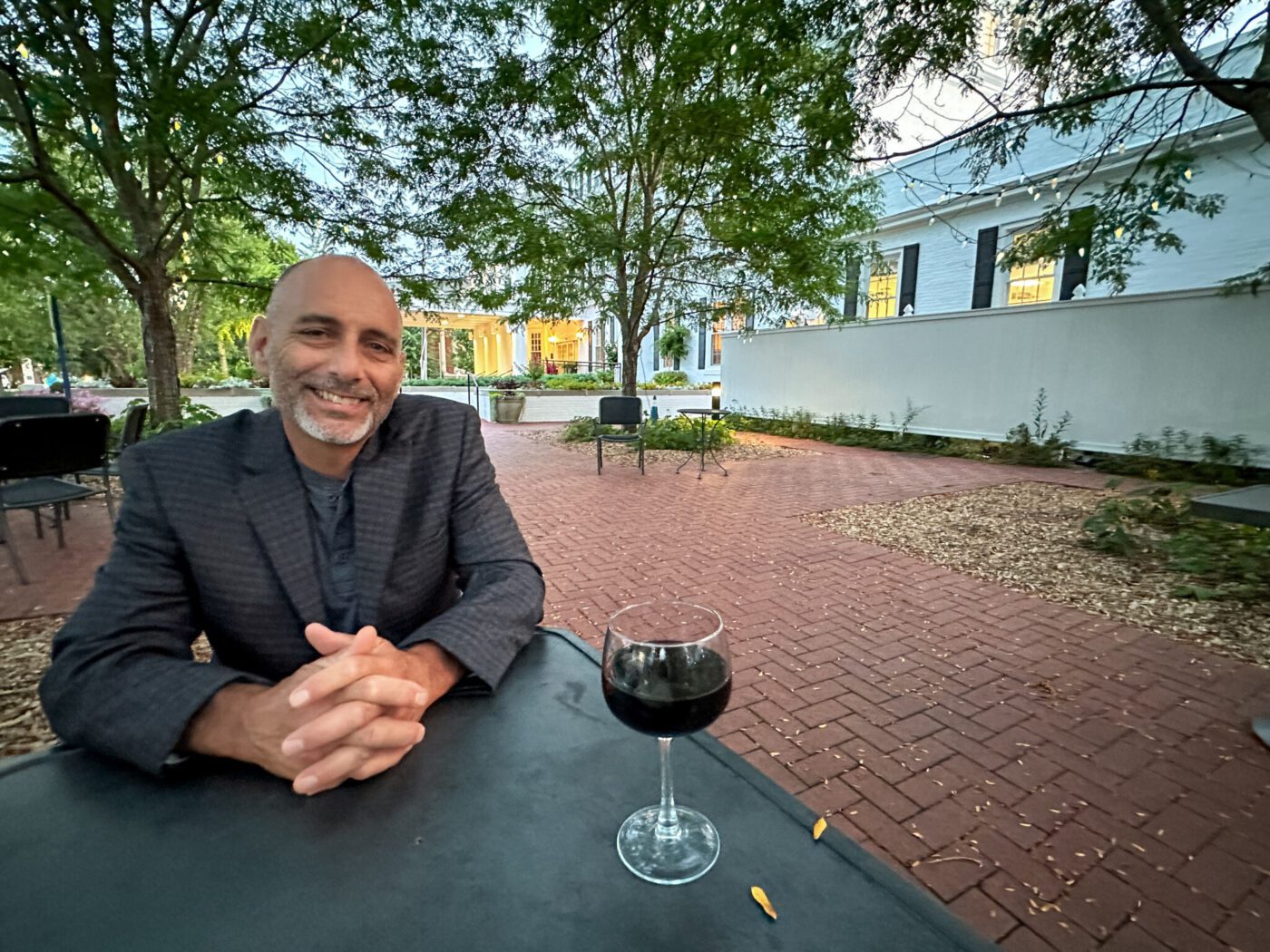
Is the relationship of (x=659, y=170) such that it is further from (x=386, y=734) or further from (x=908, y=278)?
(x=386, y=734)

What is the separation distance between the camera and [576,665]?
1144 mm

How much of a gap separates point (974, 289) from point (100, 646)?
621 inches

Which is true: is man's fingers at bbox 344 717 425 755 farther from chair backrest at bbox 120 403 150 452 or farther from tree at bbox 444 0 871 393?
chair backrest at bbox 120 403 150 452

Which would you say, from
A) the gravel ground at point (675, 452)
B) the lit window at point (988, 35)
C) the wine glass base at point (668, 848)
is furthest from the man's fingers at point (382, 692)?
the gravel ground at point (675, 452)

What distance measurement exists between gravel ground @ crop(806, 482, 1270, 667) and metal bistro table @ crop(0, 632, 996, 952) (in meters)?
3.94

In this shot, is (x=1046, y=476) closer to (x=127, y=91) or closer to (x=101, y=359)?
(x=127, y=91)

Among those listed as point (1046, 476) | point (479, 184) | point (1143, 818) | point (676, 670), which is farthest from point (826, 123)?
point (1046, 476)

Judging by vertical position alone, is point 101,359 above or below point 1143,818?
above

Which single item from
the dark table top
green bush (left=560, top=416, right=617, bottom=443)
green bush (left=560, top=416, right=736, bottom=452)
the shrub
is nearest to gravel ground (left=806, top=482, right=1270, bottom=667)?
the dark table top

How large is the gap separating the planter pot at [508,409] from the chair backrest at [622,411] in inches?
308

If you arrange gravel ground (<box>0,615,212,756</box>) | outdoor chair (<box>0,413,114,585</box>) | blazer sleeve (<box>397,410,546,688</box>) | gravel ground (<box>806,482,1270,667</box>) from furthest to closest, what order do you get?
outdoor chair (<box>0,413,114,585</box>)
gravel ground (<box>806,482,1270,667</box>)
gravel ground (<box>0,615,212,756</box>)
blazer sleeve (<box>397,410,546,688</box>)

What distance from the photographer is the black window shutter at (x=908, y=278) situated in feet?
47.1

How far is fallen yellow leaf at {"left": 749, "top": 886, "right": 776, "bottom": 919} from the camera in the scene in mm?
600

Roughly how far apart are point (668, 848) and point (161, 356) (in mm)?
→ 8154
